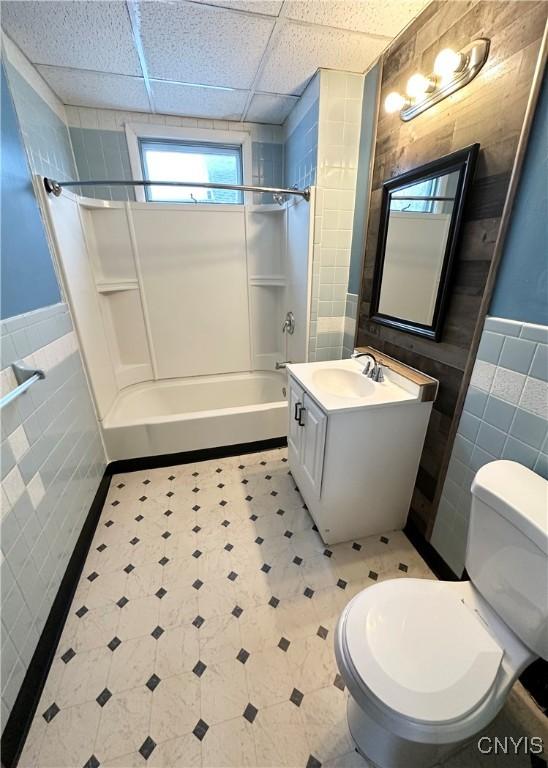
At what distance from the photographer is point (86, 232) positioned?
2.18 m

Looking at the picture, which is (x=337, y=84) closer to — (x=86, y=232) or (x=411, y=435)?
(x=86, y=232)

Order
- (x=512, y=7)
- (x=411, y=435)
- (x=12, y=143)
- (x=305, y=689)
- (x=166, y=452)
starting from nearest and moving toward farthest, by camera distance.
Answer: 1. (x=512, y=7)
2. (x=305, y=689)
3. (x=12, y=143)
4. (x=411, y=435)
5. (x=166, y=452)

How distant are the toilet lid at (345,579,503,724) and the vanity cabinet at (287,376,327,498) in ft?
1.95

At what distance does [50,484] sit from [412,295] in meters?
1.85

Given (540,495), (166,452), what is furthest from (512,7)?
(166,452)

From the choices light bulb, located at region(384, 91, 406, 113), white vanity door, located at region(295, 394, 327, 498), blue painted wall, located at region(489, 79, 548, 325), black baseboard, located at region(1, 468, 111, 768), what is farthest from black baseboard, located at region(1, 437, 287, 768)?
light bulb, located at region(384, 91, 406, 113)

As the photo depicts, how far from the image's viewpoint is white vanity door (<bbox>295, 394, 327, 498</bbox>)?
1416 mm

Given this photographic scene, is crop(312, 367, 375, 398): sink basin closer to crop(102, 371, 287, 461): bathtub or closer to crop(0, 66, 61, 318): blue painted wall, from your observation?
crop(102, 371, 287, 461): bathtub

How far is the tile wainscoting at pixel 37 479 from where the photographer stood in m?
1.02

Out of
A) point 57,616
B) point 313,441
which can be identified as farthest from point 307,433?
point 57,616

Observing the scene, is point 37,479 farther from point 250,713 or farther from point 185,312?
point 185,312

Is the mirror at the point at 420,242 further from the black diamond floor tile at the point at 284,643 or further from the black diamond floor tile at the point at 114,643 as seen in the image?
the black diamond floor tile at the point at 114,643

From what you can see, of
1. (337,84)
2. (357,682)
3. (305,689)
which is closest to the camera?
(357,682)

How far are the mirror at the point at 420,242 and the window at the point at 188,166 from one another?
5.07 ft
